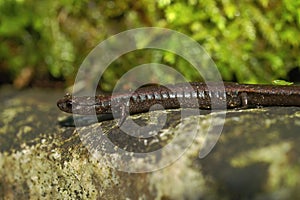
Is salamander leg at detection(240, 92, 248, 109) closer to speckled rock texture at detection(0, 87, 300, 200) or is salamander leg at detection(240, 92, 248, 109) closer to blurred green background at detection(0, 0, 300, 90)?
speckled rock texture at detection(0, 87, 300, 200)

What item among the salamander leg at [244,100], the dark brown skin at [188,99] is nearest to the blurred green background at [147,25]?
the dark brown skin at [188,99]

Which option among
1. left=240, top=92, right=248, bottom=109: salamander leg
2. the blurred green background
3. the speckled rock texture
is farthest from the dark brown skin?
the blurred green background

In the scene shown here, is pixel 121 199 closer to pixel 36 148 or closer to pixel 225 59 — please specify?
pixel 36 148

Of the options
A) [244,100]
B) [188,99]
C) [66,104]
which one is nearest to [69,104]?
[66,104]

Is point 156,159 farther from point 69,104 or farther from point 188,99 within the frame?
point 69,104

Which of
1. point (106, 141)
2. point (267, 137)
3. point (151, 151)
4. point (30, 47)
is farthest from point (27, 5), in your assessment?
point (267, 137)

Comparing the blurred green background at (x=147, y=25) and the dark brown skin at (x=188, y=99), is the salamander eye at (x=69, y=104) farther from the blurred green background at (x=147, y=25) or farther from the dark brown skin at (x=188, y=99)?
the blurred green background at (x=147, y=25)
